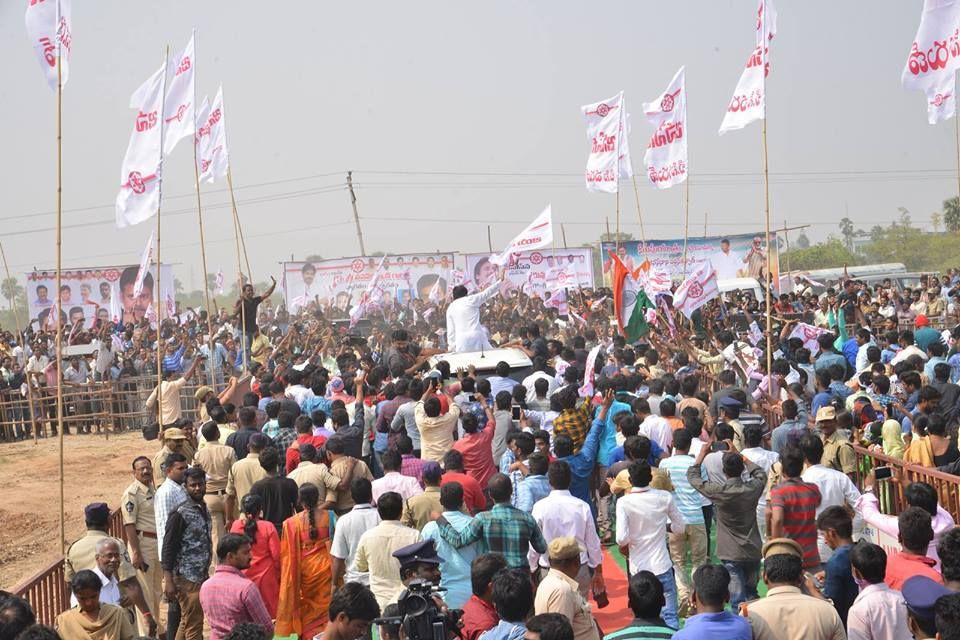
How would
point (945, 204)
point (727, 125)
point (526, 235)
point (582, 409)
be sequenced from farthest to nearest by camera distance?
point (945, 204) → point (526, 235) → point (727, 125) → point (582, 409)

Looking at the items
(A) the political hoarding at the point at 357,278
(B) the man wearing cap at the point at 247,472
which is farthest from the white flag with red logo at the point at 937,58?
(A) the political hoarding at the point at 357,278

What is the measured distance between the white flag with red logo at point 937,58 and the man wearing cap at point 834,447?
7968 millimetres

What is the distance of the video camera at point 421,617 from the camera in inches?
206

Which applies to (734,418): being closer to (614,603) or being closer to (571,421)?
(571,421)

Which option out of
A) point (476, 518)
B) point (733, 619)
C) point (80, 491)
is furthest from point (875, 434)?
point (80, 491)

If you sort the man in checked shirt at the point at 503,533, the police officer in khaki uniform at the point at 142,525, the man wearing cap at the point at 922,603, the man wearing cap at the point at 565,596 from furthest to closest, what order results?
the police officer in khaki uniform at the point at 142,525
the man in checked shirt at the point at 503,533
the man wearing cap at the point at 565,596
the man wearing cap at the point at 922,603

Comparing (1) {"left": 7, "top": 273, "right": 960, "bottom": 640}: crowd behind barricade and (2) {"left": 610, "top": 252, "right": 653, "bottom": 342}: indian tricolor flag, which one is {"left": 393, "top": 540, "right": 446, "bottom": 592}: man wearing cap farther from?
(2) {"left": 610, "top": 252, "right": 653, "bottom": 342}: indian tricolor flag

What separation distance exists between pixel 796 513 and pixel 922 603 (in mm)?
2529

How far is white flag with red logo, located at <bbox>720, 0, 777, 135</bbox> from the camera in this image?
14486 millimetres

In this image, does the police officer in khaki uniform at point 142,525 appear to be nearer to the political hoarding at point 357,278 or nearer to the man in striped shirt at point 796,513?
the man in striped shirt at point 796,513

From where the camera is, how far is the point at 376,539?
724 centimetres

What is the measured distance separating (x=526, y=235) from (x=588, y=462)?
995cm

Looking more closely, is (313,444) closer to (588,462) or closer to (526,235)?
(588,462)

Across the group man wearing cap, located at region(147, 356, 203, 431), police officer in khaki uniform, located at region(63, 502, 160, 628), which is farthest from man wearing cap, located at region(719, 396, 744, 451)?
man wearing cap, located at region(147, 356, 203, 431)
